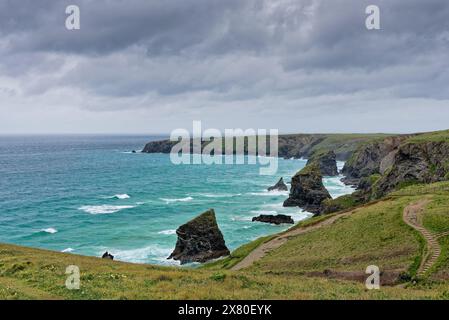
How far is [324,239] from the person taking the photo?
55.5 metres

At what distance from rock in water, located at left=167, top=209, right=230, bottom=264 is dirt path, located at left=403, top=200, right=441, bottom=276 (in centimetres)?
3249

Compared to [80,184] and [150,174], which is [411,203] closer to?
[80,184]

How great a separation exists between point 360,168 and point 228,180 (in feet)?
189

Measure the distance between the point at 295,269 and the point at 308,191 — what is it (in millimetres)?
66350

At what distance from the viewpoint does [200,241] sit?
72.8 m

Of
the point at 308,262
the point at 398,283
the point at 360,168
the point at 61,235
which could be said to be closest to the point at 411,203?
the point at 308,262

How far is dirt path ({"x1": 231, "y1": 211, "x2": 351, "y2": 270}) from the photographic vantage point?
54963 mm

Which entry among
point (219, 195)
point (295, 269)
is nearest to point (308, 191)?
point (219, 195)

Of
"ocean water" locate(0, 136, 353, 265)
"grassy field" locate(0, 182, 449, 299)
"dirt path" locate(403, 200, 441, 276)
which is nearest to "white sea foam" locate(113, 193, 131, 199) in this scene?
"ocean water" locate(0, 136, 353, 265)

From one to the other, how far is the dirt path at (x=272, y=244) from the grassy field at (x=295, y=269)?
1526mm

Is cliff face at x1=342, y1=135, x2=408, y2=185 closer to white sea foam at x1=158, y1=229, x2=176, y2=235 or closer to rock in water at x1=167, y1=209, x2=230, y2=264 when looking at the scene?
white sea foam at x1=158, y1=229, x2=176, y2=235

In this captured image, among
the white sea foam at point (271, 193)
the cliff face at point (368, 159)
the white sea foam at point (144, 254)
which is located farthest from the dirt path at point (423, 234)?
the cliff face at point (368, 159)

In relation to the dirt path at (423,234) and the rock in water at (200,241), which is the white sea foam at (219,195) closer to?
the rock in water at (200,241)
